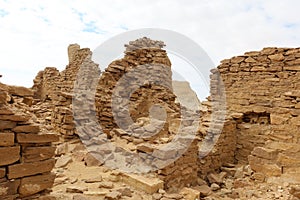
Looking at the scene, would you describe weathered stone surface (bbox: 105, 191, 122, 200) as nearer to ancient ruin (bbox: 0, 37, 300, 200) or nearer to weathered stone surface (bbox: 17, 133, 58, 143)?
ancient ruin (bbox: 0, 37, 300, 200)

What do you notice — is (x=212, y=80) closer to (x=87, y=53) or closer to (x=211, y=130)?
(x=211, y=130)

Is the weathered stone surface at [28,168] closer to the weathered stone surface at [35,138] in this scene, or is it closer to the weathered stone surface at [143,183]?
the weathered stone surface at [35,138]

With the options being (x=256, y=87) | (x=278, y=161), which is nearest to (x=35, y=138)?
(x=278, y=161)

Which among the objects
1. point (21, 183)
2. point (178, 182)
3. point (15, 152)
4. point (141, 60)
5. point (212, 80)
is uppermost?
point (141, 60)

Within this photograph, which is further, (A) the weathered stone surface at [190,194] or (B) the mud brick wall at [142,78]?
(B) the mud brick wall at [142,78]

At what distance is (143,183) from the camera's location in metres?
4.82

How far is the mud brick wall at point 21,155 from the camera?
3.04 meters

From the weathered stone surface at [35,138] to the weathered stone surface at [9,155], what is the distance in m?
0.11

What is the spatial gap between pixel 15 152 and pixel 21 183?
376 millimetres

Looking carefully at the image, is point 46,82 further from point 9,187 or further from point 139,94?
point 9,187

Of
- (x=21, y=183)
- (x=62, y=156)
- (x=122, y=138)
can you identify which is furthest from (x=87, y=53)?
(x=21, y=183)

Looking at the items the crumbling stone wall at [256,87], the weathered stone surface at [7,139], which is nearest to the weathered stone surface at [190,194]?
the crumbling stone wall at [256,87]

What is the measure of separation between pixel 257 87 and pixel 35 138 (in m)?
6.29

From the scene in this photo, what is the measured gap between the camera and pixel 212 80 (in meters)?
8.77
